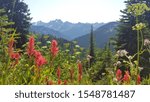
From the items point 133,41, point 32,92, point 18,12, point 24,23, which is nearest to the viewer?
point 32,92

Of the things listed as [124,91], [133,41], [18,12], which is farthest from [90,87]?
[18,12]

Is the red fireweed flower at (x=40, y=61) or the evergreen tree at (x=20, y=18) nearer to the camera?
the red fireweed flower at (x=40, y=61)

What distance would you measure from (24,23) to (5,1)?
8367 millimetres

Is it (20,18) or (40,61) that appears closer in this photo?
(40,61)

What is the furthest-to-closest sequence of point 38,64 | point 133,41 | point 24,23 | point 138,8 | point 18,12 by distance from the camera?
point 18,12, point 24,23, point 133,41, point 138,8, point 38,64

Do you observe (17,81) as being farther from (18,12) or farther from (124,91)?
(18,12)

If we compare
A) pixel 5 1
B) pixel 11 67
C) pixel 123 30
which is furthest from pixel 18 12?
pixel 11 67

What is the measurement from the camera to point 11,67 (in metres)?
4.54

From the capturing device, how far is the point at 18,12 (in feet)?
160

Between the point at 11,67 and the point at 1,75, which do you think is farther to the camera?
the point at 11,67

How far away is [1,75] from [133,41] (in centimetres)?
3347

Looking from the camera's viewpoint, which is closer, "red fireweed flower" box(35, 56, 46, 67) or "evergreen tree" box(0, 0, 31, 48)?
"red fireweed flower" box(35, 56, 46, 67)

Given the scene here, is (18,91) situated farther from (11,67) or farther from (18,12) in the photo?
(18,12)

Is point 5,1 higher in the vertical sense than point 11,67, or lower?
higher
